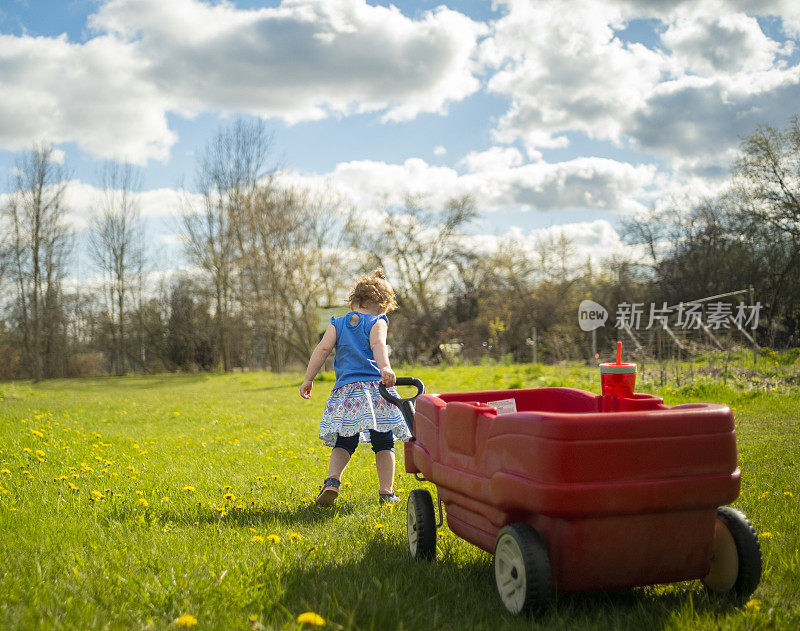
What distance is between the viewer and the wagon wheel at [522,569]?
7.59 ft

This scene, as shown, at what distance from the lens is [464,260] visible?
99.7 ft

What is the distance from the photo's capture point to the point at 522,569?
2.38 metres

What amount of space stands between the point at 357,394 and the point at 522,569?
2.43 m

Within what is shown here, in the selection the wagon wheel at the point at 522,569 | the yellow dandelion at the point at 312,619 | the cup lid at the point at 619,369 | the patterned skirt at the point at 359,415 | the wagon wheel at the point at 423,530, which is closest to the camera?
the yellow dandelion at the point at 312,619

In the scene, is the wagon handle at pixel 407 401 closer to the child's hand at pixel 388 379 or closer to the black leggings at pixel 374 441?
the child's hand at pixel 388 379

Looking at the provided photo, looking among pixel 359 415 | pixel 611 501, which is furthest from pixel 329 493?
pixel 611 501

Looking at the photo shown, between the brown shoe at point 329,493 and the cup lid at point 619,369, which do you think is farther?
the brown shoe at point 329,493

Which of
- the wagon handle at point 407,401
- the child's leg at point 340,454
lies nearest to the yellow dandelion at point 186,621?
the wagon handle at point 407,401

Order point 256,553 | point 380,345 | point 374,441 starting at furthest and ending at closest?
point 374,441
point 380,345
point 256,553

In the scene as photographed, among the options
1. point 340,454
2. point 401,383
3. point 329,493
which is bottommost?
point 329,493

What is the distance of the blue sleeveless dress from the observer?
180 inches

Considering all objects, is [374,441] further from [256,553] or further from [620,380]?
[620,380]

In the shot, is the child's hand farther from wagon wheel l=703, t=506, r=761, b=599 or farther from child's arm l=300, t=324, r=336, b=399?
wagon wheel l=703, t=506, r=761, b=599

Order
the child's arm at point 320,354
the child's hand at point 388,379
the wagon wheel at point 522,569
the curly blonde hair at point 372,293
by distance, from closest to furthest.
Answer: the wagon wheel at point 522,569 → the child's hand at point 388,379 → the child's arm at point 320,354 → the curly blonde hair at point 372,293
